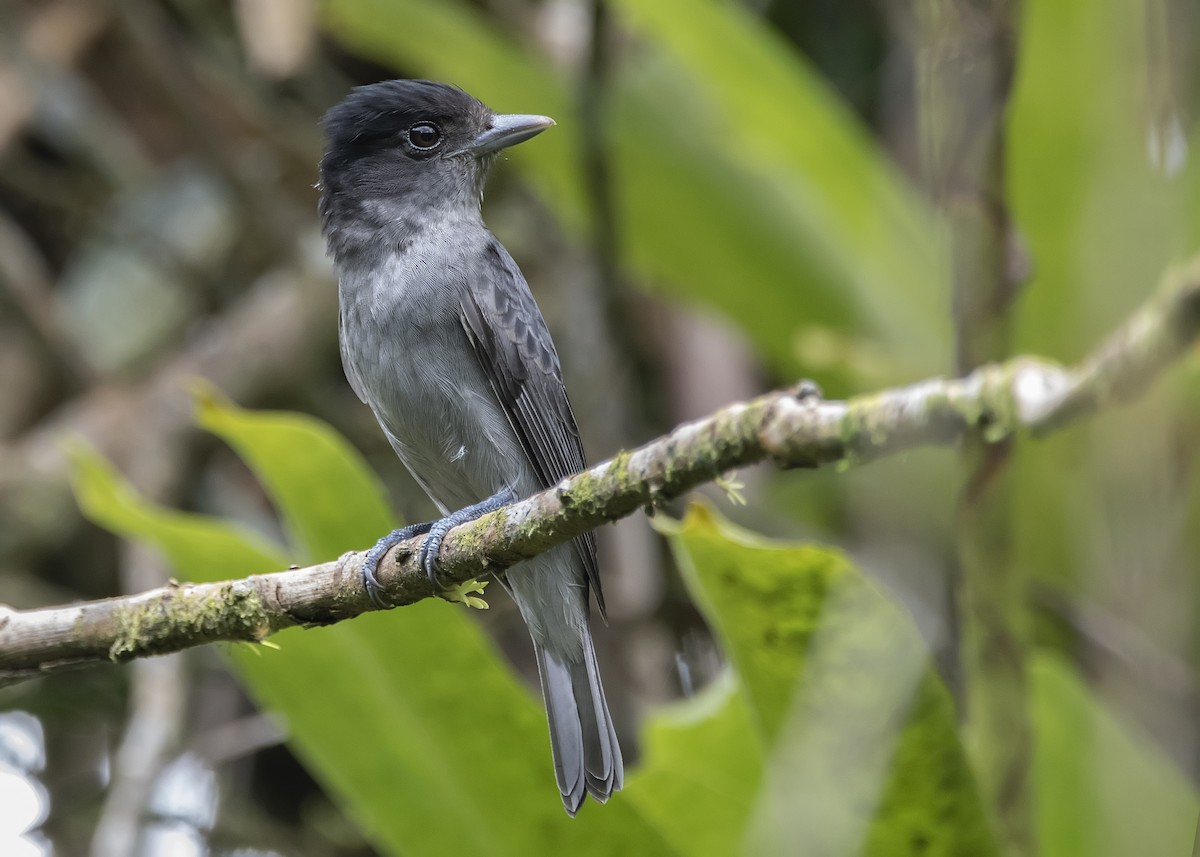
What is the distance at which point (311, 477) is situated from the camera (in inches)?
118

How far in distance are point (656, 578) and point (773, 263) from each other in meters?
1.13

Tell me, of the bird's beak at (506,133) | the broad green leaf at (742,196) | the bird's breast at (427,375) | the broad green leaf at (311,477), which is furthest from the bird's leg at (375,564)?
the broad green leaf at (742,196)

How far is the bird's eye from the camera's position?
3771 mm

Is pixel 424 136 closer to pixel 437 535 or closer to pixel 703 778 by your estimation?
pixel 437 535

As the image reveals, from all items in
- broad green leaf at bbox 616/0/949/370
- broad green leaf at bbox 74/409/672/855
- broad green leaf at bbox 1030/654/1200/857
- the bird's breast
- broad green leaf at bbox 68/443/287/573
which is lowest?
broad green leaf at bbox 1030/654/1200/857

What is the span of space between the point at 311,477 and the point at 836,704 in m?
1.21

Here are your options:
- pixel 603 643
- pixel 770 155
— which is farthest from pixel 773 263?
pixel 603 643

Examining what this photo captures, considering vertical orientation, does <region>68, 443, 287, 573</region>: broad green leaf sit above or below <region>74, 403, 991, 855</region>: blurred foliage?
above

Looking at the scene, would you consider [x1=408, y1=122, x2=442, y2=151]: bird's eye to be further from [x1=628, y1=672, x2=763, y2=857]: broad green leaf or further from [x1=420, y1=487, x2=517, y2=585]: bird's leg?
[x1=628, y1=672, x2=763, y2=857]: broad green leaf

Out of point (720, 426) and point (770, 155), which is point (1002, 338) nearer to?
point (720, 426)

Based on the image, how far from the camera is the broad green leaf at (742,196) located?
14.8 ft

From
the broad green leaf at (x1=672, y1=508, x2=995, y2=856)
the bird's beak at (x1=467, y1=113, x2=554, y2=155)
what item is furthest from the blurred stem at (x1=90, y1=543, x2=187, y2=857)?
the broad green leaf at (x1=672, y1=508, x2=995, y2=856)

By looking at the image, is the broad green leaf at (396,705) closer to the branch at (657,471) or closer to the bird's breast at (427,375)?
the bird's breast at (427,375)

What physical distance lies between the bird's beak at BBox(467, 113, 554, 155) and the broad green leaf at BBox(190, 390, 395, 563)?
41.9 inches
